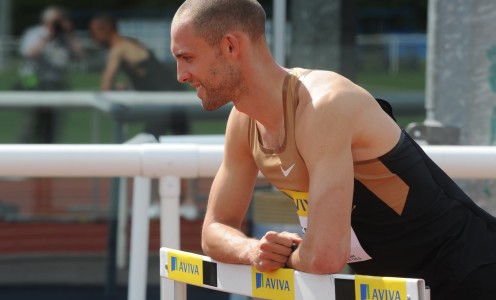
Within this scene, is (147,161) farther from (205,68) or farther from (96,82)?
(96,82)

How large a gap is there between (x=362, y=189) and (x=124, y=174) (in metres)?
0.97

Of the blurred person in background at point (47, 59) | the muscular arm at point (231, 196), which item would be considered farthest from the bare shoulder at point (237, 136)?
the blurred person in background at point (47, 59)

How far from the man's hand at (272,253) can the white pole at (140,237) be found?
3.16 ft

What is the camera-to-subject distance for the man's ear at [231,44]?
2756mm

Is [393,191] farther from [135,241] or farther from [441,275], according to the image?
[135,241]

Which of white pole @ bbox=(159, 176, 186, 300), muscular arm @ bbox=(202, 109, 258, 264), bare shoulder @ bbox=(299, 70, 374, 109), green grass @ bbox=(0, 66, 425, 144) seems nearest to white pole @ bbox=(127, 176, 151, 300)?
white pole @ bbox=(159, 176, 186, 300)

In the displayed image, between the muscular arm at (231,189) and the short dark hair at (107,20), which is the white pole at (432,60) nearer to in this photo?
the muscular arm at (231,189)

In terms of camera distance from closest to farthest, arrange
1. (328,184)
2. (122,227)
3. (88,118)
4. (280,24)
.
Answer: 1. (328,184)
2. (122,227)
3. (280,24)
4. (88,118)

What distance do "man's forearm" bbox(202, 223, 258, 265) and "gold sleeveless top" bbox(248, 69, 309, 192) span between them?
0.60 ft

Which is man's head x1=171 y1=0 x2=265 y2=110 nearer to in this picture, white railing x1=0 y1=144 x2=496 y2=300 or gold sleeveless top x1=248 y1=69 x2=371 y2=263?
gold sleeveless top x1=248 y1=69 x2=371 y2=263

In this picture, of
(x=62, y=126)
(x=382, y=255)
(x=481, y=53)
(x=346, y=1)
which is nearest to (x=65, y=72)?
(x=62, y=126)

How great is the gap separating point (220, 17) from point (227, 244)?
1.99 feet

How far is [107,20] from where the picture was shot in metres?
8.30

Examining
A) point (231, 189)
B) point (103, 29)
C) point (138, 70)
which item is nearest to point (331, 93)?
point (231, 189)
